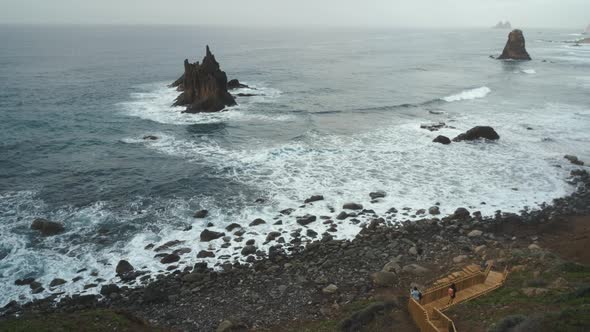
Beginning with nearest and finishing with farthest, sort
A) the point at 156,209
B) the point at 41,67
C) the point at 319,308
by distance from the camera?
the point at 319,308 < the point at 156,209 < the point at 41,67

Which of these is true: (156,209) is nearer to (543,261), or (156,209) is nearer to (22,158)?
(22,158)

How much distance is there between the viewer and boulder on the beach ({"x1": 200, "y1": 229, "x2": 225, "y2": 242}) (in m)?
29.4

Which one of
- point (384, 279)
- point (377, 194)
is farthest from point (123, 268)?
point (377, 194)

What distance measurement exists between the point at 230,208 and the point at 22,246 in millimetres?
15200

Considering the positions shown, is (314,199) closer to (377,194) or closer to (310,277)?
(377,194)

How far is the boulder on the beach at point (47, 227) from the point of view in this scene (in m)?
29.8

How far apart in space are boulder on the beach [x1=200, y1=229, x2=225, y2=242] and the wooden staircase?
1555 centimetres

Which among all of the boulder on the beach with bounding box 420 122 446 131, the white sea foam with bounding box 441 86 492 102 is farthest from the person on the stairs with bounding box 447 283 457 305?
the white sea foam with bounding box 441 86 492 102

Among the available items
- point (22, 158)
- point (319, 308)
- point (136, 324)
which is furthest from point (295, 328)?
point (22, 158)

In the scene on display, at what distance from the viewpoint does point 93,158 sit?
146 ft

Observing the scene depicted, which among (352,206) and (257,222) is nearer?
(257,222)

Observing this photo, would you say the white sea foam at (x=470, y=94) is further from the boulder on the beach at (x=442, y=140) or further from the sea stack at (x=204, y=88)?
the sea stack at (x=204, y=88)

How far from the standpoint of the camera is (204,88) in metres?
63.9

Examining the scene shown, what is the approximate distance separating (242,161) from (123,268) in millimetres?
20538
